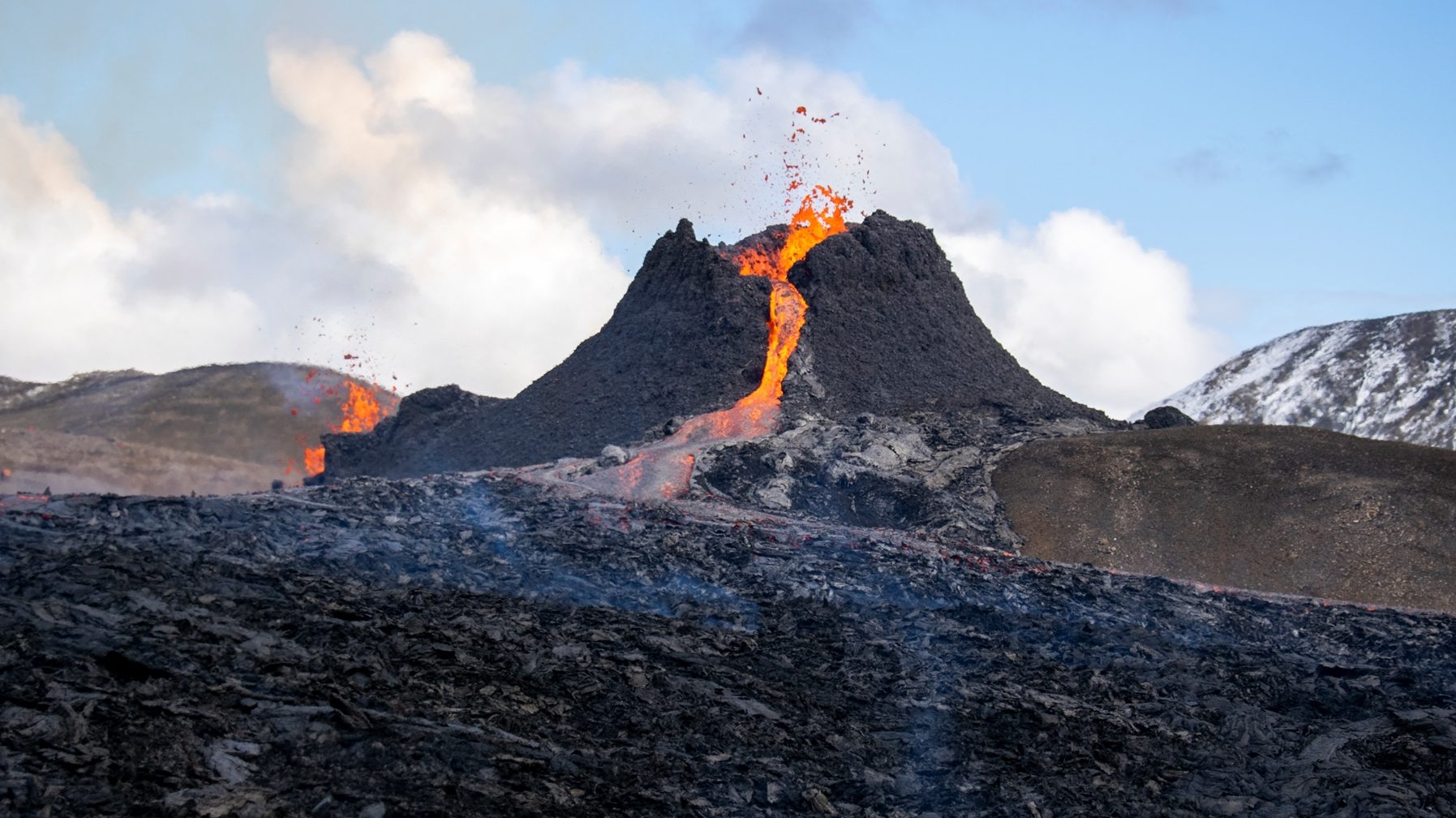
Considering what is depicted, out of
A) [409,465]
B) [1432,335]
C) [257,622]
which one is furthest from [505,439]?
[1432,335]

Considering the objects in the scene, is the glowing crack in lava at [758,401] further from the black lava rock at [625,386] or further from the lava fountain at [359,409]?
the lava fountain at [359,409]

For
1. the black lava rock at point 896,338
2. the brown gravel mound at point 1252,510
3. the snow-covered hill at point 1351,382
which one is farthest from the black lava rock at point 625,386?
the snow-covered hill at point 1351,382

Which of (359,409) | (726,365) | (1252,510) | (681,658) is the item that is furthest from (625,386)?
(359,409)

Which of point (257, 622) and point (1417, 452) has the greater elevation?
point (1417, 452)

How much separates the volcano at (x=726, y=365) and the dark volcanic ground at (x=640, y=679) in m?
18.0

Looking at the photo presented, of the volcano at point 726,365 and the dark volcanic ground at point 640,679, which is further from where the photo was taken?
the volcano at point 726,365

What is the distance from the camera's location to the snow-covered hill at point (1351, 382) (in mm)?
84750

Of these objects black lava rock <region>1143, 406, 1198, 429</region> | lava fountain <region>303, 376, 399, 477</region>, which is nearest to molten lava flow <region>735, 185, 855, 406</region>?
black lava rock <region>1143, 406, 1198, 429</region>

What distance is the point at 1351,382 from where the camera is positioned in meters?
89.7

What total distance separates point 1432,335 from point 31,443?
90.8 meters

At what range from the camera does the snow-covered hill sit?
84.8m

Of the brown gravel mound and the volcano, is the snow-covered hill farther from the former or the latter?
the brown gravel mound

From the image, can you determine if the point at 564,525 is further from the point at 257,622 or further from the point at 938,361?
the point at 938,361

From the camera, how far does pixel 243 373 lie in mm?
89438
